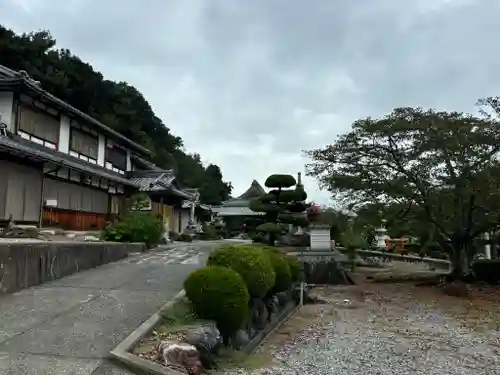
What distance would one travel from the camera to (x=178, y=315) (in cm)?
569

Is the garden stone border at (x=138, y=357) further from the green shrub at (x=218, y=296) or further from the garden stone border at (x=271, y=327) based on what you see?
the green shrub at (x=218, y=296)

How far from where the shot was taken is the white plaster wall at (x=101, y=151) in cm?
2120

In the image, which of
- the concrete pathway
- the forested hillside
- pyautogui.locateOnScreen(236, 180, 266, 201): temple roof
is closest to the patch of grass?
the concrete pathway

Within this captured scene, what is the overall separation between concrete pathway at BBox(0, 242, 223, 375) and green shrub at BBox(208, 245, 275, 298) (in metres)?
1.20

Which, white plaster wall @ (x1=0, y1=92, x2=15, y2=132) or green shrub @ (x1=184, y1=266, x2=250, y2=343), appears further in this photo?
white plaster wall @ (x1=0, y1=92, x2=15, y2=132)

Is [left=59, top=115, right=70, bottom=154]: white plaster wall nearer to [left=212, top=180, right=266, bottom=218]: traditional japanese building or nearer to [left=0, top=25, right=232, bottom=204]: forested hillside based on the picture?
[left=0, top=25, right=232, bottom=204]: forested hillside

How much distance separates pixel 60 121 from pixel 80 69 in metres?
22.0

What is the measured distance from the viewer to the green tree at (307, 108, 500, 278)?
11102 millimetres

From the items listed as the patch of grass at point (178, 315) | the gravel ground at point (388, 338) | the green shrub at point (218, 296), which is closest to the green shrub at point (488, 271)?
the gravel ground at point (388, 338)

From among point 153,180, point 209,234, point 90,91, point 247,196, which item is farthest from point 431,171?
point 247,196

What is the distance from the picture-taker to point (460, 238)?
492 inches

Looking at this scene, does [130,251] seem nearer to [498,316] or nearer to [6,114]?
[6,114]

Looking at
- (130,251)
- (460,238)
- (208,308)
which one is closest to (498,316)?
(460,238)

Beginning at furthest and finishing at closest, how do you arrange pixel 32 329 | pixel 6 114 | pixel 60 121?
pixel 60 121 → pixel 6 114 → pixel 32 329
